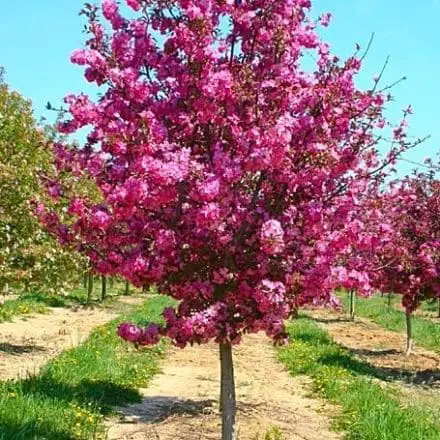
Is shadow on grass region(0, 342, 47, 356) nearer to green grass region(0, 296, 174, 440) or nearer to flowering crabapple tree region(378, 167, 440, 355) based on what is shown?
green grass region(0, 296, 174, 440)

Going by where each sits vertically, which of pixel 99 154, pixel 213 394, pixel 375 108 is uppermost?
pixel 375 108

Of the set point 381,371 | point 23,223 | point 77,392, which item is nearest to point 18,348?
point 23,223

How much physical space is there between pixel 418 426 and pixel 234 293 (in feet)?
11.3

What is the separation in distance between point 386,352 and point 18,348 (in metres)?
11.0

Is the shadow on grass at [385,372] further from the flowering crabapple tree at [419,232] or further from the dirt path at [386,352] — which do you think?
the flowering crabapple tree at [419,232]

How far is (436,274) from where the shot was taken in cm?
1648

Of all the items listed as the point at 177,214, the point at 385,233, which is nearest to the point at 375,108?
the point at 385,233

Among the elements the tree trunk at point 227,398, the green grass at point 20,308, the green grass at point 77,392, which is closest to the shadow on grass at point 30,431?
the green grass at point 77,392

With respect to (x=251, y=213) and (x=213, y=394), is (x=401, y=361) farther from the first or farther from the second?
(x=251, y=213)

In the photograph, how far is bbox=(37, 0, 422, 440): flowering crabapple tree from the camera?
655cm

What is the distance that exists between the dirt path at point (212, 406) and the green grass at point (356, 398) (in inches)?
13.2

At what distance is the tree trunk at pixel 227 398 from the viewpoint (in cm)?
788

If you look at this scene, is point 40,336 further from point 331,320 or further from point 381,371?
point 331,320

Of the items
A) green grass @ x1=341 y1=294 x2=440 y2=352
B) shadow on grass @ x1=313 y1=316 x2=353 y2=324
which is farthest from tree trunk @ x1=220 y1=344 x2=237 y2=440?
shadow on grass @ x1=313 y1=316 x2=353 y2=324
